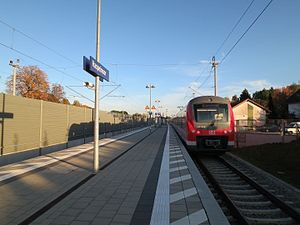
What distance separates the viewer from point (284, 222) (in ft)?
20.5

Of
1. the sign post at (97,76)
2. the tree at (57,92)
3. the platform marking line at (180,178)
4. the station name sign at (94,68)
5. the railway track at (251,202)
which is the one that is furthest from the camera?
the tree at (57,92)

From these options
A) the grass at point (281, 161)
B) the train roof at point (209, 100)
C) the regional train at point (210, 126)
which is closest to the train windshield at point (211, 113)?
the regional train at point (210, 126)

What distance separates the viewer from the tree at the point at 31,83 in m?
60.4

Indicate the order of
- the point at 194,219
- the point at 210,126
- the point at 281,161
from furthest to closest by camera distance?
the point at 210,126 < the point at 281,161 < the point at 194,219

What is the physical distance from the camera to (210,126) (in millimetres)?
15359

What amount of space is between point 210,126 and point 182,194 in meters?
8.58

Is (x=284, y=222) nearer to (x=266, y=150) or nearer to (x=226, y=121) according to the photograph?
(x=226, y=121)

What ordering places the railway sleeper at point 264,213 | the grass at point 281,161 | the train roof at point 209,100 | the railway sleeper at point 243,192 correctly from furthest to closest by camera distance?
the train roof at point 209,100
the grass at point 281,161
the railway sleeper at point 243,192
the railway sleeper at point 264,213

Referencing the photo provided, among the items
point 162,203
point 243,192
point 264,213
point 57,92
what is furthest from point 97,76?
point 57,92

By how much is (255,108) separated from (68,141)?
1997 inches

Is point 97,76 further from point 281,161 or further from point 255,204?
point 281,161

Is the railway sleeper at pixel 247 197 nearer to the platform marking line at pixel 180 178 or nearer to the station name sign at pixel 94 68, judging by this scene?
the platform marking line at pixel 180 178

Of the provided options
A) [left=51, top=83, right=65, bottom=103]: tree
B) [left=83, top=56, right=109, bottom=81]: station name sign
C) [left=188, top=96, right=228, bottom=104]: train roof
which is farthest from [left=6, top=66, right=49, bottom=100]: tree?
[left=83, top=56, right=109, bottom=81]: station name sign

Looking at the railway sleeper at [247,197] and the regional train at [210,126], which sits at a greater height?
the regional train at [210,126]
